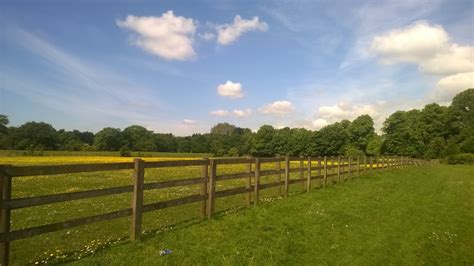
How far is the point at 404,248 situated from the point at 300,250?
7.98 ft

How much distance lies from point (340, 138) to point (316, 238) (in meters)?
98.2

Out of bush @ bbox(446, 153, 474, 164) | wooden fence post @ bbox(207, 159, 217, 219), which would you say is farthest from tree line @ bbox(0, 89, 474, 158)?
wooden fence post @ bbox(207, 159, 217, 219)

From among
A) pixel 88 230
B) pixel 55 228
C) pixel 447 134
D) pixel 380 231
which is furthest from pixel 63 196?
pixel 447 134

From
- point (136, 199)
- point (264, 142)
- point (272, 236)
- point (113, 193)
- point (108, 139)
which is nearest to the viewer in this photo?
point (113, 193)

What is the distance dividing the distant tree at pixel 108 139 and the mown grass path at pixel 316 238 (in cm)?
9590

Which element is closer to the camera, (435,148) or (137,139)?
(435,148)

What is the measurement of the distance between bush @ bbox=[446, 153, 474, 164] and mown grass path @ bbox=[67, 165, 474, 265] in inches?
2456

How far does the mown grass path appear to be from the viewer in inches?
272

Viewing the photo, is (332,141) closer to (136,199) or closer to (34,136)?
(34,136)

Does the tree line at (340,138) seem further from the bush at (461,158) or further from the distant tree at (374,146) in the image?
the bush at (461,158)

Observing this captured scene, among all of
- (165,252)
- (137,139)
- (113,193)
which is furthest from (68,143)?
(165,252)

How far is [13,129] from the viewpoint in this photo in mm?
92938

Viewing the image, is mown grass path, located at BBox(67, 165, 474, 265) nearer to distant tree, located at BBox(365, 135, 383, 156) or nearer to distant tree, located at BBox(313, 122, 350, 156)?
distant tree, located at BBox(365, 135, 383, 156)

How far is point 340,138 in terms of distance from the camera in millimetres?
103000
